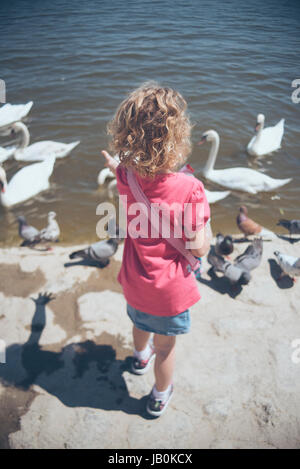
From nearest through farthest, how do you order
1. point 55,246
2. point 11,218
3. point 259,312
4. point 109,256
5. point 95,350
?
point 95,350 < point 259,312 < point 109,256 < point 55,246 < point 11,218

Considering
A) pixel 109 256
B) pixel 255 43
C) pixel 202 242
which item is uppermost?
pixel 255 43

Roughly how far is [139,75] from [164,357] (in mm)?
9979

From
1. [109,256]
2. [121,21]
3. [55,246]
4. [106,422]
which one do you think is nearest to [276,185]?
[109,256]

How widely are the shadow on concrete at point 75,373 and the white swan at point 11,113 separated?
680cm

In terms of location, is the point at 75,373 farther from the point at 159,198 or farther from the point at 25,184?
the point at 25,184

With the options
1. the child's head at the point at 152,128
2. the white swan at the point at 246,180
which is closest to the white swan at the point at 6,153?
the white swan at the point at 246,180

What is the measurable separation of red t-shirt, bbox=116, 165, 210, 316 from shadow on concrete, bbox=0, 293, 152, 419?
1113 millimetres

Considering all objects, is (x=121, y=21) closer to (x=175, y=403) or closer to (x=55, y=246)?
(x=55, y=246)

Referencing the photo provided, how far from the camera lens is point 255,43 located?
12.6 metres

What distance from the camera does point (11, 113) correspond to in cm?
808

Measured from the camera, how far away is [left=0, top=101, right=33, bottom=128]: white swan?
8.03 meters

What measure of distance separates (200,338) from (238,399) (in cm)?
66

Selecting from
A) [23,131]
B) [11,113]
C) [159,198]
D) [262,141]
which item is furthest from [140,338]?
[11,113]

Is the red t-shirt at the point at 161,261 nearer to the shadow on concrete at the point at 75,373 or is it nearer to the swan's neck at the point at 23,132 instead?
the shadow on concrete at the point at 75,373
